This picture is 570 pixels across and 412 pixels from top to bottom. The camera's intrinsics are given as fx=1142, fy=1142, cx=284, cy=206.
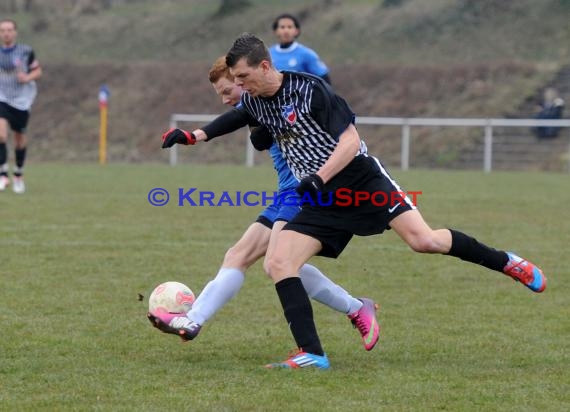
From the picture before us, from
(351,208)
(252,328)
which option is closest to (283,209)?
(351,208)

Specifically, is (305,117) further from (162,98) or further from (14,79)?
(162,98)

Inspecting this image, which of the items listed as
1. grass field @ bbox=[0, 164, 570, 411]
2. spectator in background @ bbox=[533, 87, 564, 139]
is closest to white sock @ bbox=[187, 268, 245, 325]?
grass field @ bbox=[0, 164, 570, 411]

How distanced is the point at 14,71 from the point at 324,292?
8.64 metres

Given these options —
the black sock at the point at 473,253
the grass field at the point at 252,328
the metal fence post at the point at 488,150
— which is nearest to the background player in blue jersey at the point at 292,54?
the grass field at the point at 252,328

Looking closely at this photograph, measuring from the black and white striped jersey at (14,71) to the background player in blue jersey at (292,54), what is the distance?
12.3 feet

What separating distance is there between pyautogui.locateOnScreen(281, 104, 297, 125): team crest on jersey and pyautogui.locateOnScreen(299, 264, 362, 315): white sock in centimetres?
78

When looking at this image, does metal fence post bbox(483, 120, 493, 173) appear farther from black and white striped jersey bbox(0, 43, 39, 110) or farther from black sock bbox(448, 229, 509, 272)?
black sock bbox(448, 229, 509, 272)

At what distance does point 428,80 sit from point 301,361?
24.4m

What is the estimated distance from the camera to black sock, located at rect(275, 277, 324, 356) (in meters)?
4.97

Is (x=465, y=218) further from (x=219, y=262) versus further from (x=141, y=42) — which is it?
(x=141, y=42)

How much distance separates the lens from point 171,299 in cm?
527

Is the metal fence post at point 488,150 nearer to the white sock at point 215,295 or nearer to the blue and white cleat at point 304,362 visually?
the white sock at point 215,295

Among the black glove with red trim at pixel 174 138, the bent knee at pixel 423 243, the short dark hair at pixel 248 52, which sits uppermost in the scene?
the short dark hair at pixel 248 52

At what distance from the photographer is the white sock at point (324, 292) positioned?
5469 mm
